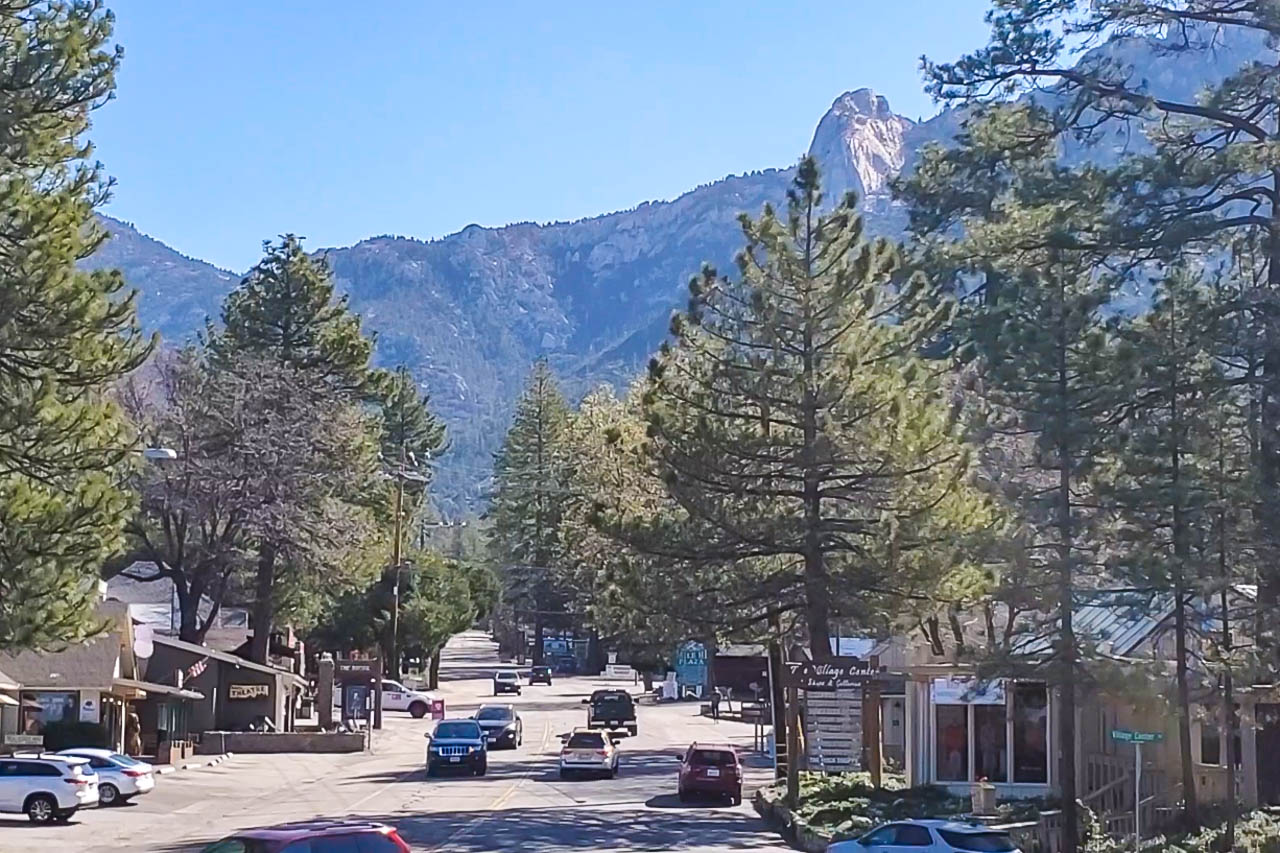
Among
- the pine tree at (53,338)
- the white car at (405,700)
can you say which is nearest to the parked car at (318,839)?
the pine tree at (53,338)

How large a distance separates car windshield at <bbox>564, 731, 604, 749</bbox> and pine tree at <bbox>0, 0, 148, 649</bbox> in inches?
860

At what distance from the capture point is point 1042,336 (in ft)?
82.4

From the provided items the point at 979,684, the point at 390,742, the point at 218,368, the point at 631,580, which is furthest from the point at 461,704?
the point at 979,684

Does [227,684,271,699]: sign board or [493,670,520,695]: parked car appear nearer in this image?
[227,684,271,699]: sign board

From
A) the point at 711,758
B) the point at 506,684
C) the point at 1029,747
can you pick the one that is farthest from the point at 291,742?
the point at 506,684

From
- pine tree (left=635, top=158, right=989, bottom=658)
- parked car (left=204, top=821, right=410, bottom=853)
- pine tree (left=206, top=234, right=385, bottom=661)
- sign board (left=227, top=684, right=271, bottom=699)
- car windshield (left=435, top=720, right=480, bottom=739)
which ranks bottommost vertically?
car windshield (left=435, top=720, right=480, bottom=739)

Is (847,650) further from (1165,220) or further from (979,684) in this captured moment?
(1165,220)

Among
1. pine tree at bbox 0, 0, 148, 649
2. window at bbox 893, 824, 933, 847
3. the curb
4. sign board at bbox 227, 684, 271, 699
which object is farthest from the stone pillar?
window at bbox 893, 824, 933, 847

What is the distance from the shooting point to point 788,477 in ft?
123

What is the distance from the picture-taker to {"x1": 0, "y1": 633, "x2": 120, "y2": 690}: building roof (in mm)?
50312

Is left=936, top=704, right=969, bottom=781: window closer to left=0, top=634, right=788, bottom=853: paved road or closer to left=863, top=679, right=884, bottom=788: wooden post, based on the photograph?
left=863, top=679, right=884, bottom=788: wooden post

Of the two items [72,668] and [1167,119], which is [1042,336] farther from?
[72,668]

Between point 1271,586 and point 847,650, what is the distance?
38869 mm

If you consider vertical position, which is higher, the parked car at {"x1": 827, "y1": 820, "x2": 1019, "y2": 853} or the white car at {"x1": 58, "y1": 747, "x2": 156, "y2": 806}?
the parked car at {"x1": 827, "y1": 820, "x2": 1019, "y2": 853}
